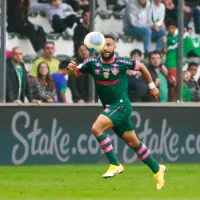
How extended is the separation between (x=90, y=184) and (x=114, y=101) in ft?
3.91

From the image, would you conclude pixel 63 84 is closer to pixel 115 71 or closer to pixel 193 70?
pixel 193 70

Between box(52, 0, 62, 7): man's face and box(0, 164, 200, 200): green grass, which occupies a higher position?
box(52, 0, 62, 7): man's face

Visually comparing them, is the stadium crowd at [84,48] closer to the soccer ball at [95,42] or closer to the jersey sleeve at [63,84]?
the jersey sleeve at [63,84]

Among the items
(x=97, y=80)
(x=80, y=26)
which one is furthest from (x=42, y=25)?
(x=97, y=80)

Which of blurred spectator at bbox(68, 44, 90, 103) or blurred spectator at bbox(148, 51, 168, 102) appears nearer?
blurred spectator at bbox(68, 44, 90, 103)

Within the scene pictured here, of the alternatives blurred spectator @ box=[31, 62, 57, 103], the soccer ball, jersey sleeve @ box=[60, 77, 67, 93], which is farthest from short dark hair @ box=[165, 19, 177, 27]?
the soccer ball

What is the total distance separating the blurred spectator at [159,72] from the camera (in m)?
17.0

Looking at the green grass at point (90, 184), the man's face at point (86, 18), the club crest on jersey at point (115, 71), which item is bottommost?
the green grass at point (90, 184)

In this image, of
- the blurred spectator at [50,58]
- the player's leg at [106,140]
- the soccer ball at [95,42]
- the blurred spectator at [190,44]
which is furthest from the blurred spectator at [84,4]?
the player's leg at [106,140]

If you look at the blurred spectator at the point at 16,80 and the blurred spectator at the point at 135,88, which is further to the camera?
the blurred spectator at the point at 135,88

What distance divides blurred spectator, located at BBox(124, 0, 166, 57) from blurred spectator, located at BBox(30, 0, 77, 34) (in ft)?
3.47

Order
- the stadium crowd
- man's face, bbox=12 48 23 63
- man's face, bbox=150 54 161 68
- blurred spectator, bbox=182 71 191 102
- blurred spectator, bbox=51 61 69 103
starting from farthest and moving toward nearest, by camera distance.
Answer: blurred spectator, bbox=182 71 191 102 < man's face, bbox=150 54 161 68 < blurred spectator, bbox=51 61 69 103 < the stadium crowd < man's face, bbox=12 48 23 63

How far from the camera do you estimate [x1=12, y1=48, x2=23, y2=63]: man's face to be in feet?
51.3

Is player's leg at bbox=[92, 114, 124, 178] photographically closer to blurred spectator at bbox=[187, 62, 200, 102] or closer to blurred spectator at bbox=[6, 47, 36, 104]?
blurred spectator at bbox=[6, 47, 36, 104]
